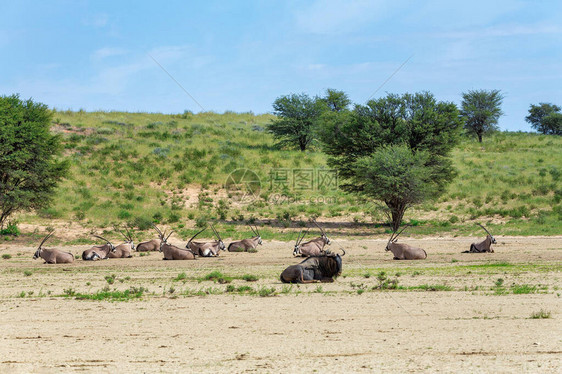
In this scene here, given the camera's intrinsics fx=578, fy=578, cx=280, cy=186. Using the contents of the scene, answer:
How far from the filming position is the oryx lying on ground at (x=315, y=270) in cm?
1403

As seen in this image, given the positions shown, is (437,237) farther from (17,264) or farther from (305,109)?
(305,109)

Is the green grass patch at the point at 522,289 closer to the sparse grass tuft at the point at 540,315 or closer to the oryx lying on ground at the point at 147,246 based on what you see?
the sparse grass tuft at the point at 540,315

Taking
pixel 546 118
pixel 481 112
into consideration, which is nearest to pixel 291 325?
pixel 481 112

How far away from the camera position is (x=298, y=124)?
59.2 m

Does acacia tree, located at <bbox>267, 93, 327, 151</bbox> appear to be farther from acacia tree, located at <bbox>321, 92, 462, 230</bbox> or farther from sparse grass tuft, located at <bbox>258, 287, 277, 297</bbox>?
sparse grass tuft, located at <bbox>258, 287, 277, 297</bbox>

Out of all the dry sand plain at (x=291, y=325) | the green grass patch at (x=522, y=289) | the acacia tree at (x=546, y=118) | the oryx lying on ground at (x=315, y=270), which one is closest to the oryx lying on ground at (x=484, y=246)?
the dry sand plain at (x=291, y=325)

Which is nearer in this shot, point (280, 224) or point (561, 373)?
point (561, 373)

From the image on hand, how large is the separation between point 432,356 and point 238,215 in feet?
98.1

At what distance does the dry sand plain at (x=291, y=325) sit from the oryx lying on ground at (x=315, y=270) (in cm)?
36

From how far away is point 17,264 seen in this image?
20672 millimetres

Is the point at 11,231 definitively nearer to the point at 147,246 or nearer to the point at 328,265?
the point at 147,246

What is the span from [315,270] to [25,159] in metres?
22.3

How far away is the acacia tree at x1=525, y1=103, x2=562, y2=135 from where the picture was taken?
292ft

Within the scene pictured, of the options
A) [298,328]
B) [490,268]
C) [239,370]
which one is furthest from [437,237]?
[239,370]
